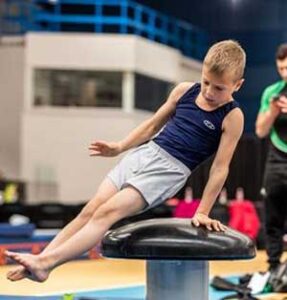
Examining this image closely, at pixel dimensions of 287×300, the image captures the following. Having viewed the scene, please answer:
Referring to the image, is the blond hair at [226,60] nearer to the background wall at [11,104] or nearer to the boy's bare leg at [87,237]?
the boy's bare leg at [87,237]

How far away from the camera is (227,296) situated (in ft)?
13.8

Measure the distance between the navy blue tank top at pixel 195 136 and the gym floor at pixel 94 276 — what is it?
140 cm

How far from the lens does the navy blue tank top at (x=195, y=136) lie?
311 centimetres

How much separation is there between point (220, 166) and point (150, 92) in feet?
37.1

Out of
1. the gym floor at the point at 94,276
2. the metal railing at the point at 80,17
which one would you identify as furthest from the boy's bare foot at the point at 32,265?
the metal railing at the point at 80,17

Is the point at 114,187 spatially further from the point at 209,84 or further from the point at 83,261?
the point at 83,261

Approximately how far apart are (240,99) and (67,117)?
3230 mm

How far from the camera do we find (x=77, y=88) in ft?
45.2

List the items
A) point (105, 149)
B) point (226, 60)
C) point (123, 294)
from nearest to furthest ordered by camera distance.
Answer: point (226, 60), point (105, 149), point (123, 294)

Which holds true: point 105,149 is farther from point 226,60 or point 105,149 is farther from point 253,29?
point 253,29

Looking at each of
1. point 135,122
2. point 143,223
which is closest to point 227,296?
point 143,223

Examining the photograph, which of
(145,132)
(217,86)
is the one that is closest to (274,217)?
(145,132)

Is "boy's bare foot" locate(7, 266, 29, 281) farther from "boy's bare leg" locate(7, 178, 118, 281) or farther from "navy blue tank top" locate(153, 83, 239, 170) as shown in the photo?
"navy blue tank top" locate(153, 83, 239, 170)

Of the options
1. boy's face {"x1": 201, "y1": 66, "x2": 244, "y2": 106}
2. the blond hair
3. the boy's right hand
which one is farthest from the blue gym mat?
the blond hair
